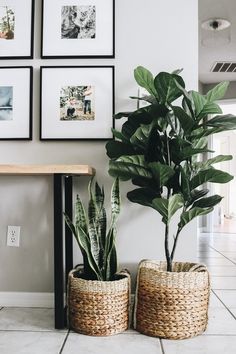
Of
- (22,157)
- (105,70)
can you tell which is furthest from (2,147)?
(105,70)

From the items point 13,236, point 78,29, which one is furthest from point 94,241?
point 78,29

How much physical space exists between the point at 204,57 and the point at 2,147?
Result: 3771 millimetres

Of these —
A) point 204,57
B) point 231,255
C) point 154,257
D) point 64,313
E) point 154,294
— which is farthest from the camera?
point 204,57

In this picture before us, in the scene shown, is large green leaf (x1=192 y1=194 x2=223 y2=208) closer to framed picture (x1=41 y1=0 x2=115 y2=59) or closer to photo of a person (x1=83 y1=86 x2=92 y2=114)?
photo of a person (x1=83 y1=86 x2=92 y2=114)

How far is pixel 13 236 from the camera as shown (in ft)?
7.11

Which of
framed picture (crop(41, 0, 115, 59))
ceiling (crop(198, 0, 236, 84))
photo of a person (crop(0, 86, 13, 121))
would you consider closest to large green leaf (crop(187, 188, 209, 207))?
framed picture (crop(41, 0, 115, 59))

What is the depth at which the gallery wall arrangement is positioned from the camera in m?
2.14

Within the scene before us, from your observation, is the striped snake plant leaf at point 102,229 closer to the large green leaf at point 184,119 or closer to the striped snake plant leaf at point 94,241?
the striped snake plant leaf at point 94,241

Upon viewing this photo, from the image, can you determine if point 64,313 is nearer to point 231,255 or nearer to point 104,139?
point 104,139

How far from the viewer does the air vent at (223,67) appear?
5352 mm

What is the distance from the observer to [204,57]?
5.12 meters

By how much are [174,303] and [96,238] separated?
1.50 feet

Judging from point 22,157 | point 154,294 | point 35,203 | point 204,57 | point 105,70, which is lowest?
point 154,294

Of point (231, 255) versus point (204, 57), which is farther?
point (204, 57)
